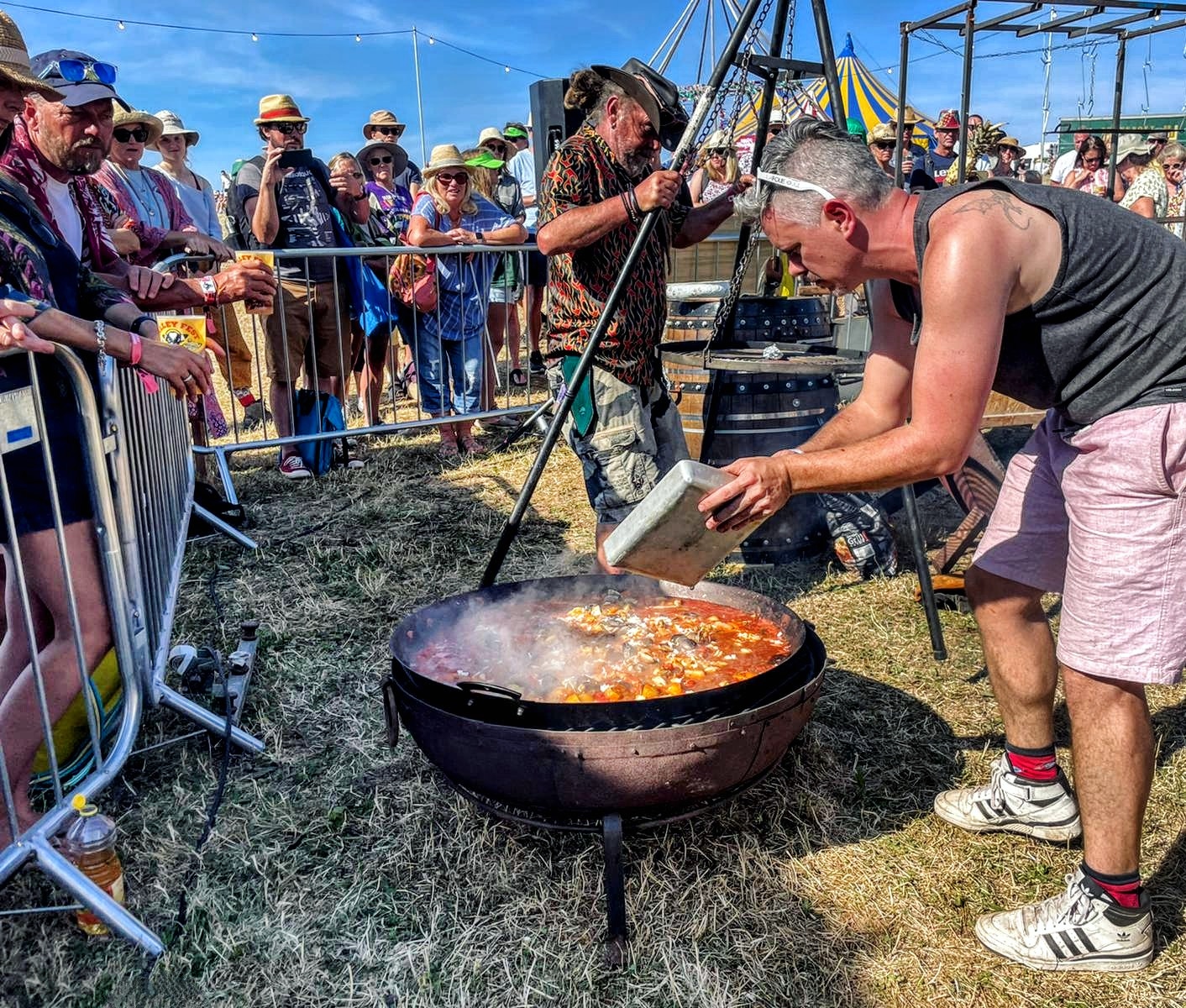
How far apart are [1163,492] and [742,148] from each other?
935 cm

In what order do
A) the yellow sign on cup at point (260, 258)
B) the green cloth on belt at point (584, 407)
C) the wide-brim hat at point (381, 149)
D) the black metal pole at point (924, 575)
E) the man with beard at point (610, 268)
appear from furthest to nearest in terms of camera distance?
the wide-brim hat at point (381, 149) → the yellow sign on cup at point (260, 258) → the black metal pole at point (924, 575) → the green cloth on belt at point (584, 407) → the man with beard at point (610, 268)

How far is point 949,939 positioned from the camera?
262 centimetres

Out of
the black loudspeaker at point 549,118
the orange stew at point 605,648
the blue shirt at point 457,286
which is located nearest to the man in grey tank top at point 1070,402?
the orange stew at point 605,648

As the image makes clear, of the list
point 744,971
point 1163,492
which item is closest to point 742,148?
point 1163,492

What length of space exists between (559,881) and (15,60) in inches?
130

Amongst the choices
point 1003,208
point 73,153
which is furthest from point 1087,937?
point 73,153

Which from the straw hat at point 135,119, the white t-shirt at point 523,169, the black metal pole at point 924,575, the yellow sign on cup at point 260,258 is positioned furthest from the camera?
the white t-shirt at point 523,169

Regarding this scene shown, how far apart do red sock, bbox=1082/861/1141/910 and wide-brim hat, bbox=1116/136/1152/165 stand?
7.87 meters

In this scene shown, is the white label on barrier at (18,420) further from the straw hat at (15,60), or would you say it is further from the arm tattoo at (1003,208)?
the arm tattoo at (1003,208)

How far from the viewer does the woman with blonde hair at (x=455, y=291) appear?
7637 millimetres

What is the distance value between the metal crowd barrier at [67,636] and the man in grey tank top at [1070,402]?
6.59ft

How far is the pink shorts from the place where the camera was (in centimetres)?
232

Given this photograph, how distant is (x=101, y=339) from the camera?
291cm

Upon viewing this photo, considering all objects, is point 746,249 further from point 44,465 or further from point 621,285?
point 44,465
